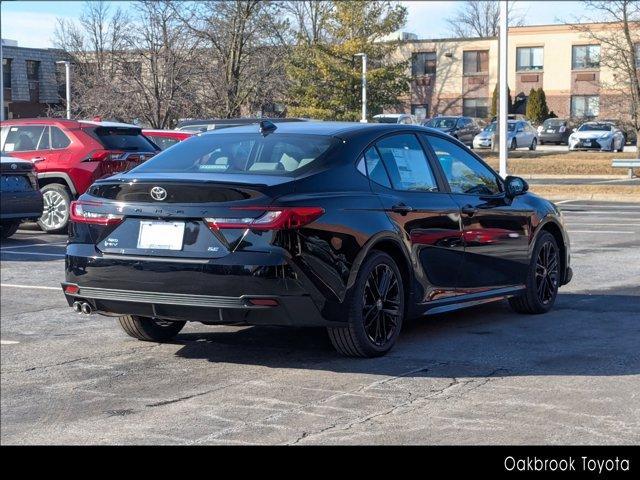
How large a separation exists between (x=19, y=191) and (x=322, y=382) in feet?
30.1

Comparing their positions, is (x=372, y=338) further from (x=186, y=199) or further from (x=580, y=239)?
(x=580, y=239)

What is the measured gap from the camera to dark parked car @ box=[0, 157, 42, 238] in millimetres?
14609

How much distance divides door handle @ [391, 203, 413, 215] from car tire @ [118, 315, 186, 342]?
5.84ft

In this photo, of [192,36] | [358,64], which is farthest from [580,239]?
[358,64]

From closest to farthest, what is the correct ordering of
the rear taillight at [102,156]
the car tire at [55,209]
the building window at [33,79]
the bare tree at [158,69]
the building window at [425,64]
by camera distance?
1. the car tire at [55,209]
2. the rear taillight at [102,156]
3. the bare tree at [158,69]
4. the building window at [33,79]
5. the building window at [425,64]

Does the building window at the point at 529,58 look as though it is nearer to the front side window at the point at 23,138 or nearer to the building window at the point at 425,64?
the building window at the point at 425,64

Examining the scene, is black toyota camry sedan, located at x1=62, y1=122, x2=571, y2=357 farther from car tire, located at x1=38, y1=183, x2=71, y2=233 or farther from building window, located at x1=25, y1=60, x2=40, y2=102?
building window, located at x1=25, y1=60, x2=40, y2=102

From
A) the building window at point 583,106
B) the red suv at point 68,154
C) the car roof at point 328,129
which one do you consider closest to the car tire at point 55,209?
the red suv at point 68,154

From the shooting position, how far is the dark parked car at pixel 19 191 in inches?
575

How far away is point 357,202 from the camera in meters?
7.25

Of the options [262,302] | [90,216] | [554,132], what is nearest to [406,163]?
[262,302]

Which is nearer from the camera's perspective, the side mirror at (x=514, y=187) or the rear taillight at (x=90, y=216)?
the rear taillight at (x=90, y=216)

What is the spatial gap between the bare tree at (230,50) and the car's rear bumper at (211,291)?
93.8ft
